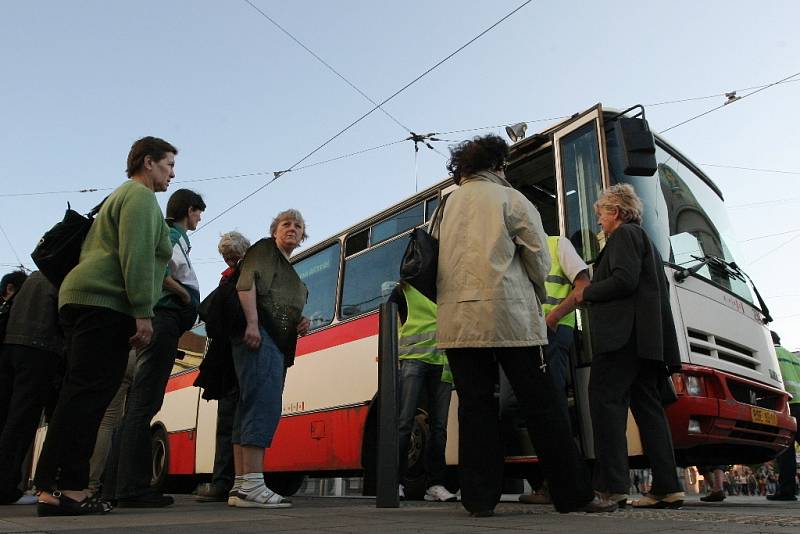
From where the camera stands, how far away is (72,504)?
328cm

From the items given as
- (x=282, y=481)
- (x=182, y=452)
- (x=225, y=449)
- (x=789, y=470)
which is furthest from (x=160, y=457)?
(x=789, y=470)

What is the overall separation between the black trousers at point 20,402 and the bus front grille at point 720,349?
4122 mm

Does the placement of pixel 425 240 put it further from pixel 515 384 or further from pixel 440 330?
pixel 515 384

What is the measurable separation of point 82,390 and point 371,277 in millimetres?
3520

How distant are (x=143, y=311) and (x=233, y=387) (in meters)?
1.43

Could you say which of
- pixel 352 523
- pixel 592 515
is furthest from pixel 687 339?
pixel 352 523

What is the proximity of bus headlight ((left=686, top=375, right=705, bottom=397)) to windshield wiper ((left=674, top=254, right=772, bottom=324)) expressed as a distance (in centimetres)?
68

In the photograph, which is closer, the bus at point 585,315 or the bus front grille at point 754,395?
the bus at point 585,315

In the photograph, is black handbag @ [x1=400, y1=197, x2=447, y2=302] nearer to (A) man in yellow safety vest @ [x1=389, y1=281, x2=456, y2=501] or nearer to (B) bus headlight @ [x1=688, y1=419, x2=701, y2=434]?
(A) man in yellow safety vest @ [x1=389, y1=281, x2=456, y2=501]

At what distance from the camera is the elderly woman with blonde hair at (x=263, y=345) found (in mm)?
4137

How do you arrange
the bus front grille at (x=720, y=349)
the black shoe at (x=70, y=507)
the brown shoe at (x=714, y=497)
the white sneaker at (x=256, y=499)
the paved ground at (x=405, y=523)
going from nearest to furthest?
the paved ground at (x=405, y=523), the black shoe at (x=70, y=507), the white sneaker at (x=256, y=499), the bus front grille at (x=720, y=349), the brown shoe at (x=714, y=497)

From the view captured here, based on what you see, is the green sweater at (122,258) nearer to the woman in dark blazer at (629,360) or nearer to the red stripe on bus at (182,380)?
the woman in dark blazer at (629,360)

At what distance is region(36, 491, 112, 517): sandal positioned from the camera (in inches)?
126

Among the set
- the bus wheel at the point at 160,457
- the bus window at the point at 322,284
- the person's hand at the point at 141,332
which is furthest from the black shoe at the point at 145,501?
the bus wheel at the point at 160,457
